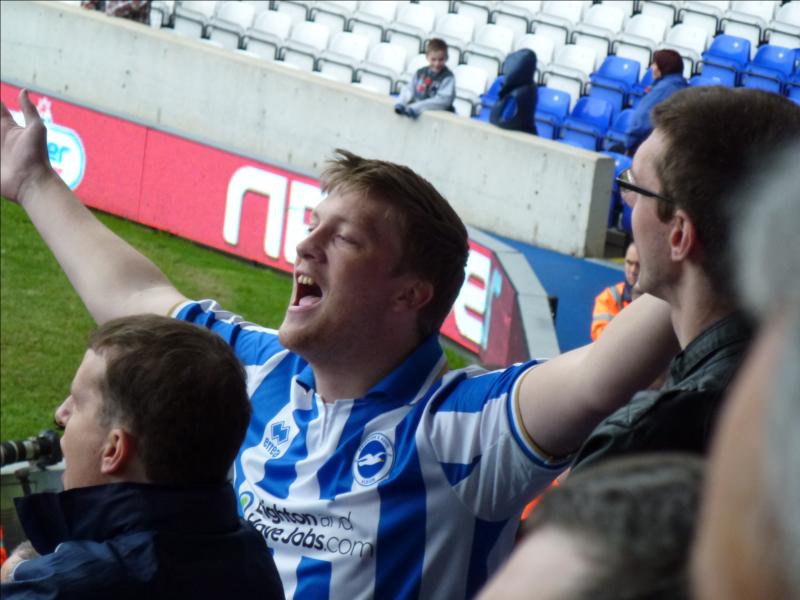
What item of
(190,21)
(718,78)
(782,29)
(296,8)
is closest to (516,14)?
(296,8)

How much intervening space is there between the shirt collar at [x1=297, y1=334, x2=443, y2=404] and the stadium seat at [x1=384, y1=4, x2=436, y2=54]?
1201 centimetres

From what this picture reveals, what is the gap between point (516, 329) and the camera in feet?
22.6

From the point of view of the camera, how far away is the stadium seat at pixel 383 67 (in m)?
13.8

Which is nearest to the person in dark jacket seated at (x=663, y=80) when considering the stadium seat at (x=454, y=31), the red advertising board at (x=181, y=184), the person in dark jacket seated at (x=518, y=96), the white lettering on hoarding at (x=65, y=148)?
the person in dark jacket seated at (x=518, y=96)

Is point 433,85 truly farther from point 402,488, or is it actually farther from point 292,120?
point 402,488

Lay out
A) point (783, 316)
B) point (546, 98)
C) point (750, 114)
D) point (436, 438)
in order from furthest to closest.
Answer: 1. point (546, 98)
2. point (436, 438)
3. point (750, 114)
4. point (783, 316)

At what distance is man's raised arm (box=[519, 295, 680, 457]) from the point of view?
2100 millimetres

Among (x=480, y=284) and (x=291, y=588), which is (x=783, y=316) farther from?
(x=480, y=284)

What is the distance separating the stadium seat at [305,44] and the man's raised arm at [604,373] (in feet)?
40.6

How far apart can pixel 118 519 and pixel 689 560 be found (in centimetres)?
143

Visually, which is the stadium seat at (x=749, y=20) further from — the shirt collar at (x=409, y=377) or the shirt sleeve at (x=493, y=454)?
the shirt sleeve at (x=493, y=454)

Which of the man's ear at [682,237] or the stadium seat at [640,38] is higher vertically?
the stadium seat at [640,38]

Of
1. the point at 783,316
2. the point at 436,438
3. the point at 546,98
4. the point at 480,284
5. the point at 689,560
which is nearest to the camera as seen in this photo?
the point at 783,316

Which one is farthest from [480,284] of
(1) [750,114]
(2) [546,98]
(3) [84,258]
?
(1) [750,114]
